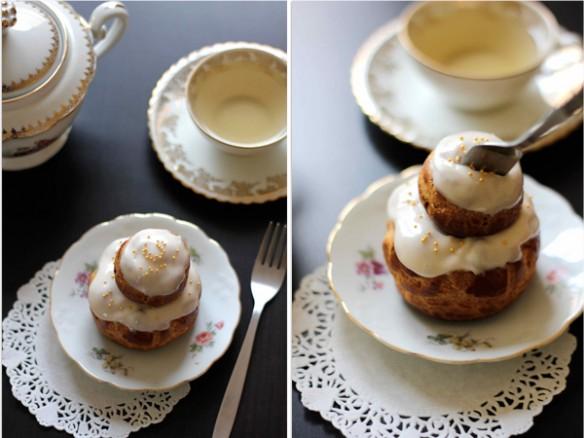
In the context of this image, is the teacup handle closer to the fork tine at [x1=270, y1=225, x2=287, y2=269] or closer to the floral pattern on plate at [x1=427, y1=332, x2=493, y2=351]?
the fork tine at [x1=270, y1=225, x2=287, y2=269]

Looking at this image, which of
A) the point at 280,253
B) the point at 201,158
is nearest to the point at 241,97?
the point at 201,158

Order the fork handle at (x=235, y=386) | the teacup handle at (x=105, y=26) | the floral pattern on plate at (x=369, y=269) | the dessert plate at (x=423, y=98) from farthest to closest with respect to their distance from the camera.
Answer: the dessert plate at (x=423, y=98)
the floral pattern on plate at (x=369, y=269)
the teacup handle at (x=105, y=26)
the fork handle at (x=235, y=386)

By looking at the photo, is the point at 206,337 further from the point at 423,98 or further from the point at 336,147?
the point at 423,98

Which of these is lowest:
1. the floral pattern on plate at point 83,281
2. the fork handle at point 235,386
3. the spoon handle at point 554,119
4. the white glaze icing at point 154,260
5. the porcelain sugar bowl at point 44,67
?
the fork handle at point 235,386

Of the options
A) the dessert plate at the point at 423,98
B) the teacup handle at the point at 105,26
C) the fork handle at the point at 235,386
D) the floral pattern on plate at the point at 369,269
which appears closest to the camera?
the fork handle at the point at 235,386

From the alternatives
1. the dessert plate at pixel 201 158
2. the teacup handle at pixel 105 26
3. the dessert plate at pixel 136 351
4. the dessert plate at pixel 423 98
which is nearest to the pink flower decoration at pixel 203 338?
the dessert plate at pixel 136 351

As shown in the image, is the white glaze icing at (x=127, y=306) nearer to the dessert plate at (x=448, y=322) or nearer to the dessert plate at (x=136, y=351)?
the dessert plate at (x=136, y=351)

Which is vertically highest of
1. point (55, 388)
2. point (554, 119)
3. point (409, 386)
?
point (554, 119)
